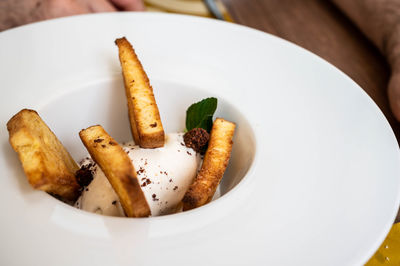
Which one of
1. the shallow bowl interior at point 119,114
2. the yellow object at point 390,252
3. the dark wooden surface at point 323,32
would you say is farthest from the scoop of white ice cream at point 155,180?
the dark wooden surface at point 323,32

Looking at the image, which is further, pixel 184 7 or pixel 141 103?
pixel 184 7

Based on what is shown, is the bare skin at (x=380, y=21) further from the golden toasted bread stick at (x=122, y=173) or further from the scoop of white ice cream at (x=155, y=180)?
the golden toasted bread stick at (x=122, y=173)

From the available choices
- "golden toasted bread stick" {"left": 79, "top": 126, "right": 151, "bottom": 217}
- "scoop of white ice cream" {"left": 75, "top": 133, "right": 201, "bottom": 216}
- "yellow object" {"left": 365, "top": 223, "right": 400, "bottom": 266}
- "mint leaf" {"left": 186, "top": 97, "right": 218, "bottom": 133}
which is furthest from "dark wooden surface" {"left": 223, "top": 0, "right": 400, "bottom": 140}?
"golden toasted bread stick" {"left": 79, "top": 126, "right": 151, "bottom": 217}

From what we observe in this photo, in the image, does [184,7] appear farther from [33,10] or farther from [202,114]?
[202,114]

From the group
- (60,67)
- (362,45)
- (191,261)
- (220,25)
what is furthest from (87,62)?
(362,45)

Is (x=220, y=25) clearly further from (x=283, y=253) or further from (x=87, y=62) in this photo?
(x=283, y=253)

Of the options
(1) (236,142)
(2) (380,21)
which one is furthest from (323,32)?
(1) (236,142)
